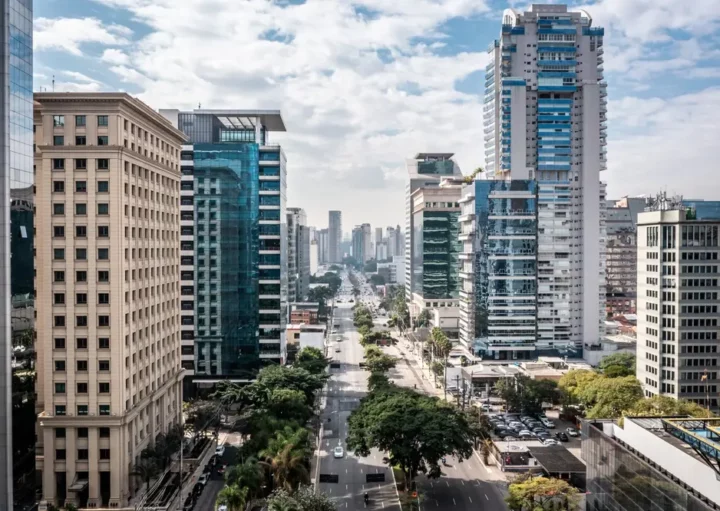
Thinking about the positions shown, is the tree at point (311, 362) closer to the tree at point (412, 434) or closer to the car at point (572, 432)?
the tree at point (412, 434)

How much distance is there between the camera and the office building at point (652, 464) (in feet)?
96.7

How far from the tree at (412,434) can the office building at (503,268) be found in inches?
2077

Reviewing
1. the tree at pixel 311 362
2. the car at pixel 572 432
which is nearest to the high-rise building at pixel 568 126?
the car at pixel 572 432

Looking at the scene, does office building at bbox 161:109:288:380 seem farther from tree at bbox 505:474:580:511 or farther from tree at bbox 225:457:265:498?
tree at bbox 505:474:580:511

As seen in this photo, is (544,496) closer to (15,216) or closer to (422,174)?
(15,216)

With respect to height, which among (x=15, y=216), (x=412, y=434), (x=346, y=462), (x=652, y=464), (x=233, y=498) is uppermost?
(x=15, y=216)

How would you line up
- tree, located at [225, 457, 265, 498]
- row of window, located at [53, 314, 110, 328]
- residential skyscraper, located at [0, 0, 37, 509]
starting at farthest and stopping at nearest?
row of window, located at [53, 314, 110, 328]
tree, located at [225, 457, 265, 498]
residential skyscraper, located at [0, 0, 37, 509]

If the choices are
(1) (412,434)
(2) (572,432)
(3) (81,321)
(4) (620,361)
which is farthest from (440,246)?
(3) (81,321)

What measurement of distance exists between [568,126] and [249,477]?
88.0 meters

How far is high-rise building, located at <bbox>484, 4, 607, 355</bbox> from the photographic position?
107 meters

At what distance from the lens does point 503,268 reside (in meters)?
101

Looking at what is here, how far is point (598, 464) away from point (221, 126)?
63.8 metres

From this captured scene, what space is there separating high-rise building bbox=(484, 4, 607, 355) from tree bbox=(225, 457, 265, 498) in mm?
75469

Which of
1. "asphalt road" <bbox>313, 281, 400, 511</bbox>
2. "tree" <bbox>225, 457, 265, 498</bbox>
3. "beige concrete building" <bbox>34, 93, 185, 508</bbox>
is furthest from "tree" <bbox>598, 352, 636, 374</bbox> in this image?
"beige concrete building" <bbox>34, 93, 185, 508</bbox>
